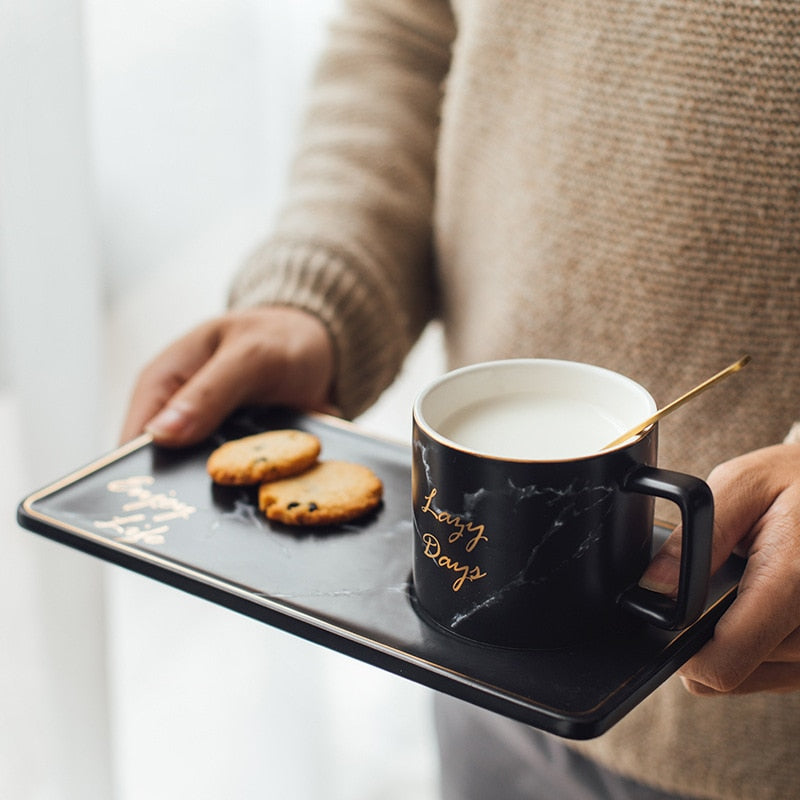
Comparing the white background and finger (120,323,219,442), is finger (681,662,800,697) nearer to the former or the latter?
finger (120,323,219,442)

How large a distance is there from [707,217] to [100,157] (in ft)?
3.21

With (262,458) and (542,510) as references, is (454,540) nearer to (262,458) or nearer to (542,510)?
(542,510)

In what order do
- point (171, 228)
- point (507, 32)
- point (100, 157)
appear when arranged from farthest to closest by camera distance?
point (171, 228) < point (100, 157) < point (507, 32)

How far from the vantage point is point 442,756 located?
0.99 meters

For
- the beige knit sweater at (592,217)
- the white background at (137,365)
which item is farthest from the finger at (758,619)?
the white background at (137,365)

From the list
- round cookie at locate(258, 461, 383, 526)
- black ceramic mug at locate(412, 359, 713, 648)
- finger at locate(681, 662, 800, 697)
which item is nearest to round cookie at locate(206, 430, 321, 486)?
round cookie at locate(258, 461, 383, 526)

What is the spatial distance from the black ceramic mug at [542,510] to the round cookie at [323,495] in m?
0.09

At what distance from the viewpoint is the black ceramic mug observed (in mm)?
447

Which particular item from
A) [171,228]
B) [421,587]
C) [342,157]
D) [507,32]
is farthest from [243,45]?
[421,587]

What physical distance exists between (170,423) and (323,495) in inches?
5.1

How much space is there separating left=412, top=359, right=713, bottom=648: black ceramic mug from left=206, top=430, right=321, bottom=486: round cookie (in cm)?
14

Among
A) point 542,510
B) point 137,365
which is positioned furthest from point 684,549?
point 137,365

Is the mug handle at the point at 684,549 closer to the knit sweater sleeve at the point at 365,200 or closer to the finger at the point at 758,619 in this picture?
the finger at the point at 758,619

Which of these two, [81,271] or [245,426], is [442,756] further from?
[81,271]
